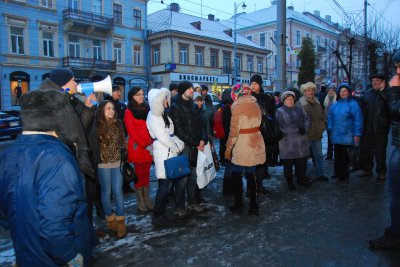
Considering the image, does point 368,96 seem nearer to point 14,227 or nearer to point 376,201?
point 376,201

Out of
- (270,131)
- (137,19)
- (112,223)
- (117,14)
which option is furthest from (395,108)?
(137,19)

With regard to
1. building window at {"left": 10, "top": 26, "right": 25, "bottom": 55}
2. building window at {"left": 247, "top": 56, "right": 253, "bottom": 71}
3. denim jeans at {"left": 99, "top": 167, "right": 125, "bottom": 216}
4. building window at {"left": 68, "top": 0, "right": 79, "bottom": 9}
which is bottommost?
denim jeans at {"left": 99, "top": 167, "right": 125, "bottom": 216}

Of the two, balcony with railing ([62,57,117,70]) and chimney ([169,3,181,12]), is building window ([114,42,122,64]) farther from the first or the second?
chimney ([169,3,181,12])

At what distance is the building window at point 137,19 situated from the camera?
32622 millimetres

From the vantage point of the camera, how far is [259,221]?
14.9ft

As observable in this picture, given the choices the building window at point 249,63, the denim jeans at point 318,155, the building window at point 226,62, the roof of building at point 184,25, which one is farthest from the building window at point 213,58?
the denim jeans at point 318,155

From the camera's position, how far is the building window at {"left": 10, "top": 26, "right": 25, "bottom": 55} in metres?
24.3

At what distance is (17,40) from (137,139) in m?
24.4

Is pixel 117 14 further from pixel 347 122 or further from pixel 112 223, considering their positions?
pixel 112 223

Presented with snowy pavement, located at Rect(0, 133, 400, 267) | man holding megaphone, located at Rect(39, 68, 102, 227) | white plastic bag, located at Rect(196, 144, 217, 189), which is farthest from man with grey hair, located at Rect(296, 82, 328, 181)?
man holding megaphone, located at Rect(39, 68, 102, 227)

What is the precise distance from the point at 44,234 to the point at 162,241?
2405mm

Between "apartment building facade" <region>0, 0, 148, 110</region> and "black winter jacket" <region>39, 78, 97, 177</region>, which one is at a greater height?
"apartment building facade" <region>0, 0, 148, 110</region>

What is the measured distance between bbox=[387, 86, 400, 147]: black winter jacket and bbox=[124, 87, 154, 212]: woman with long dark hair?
3.18m

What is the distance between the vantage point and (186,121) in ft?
15.5
